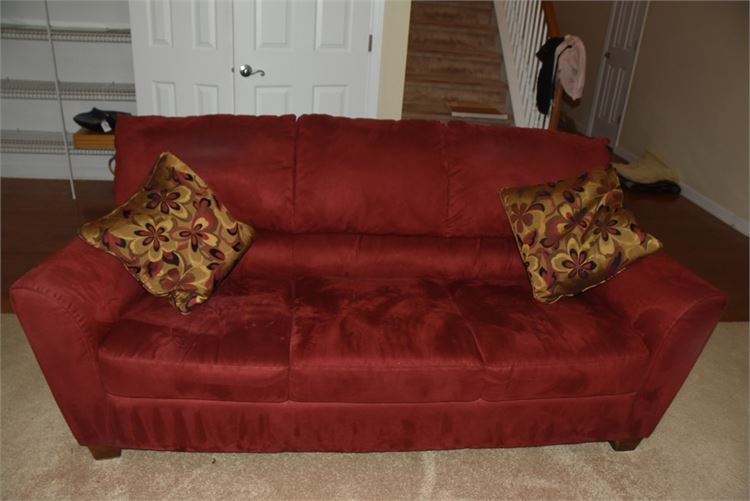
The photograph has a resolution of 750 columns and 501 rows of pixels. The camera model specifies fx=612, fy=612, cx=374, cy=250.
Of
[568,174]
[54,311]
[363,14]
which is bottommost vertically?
[54,311]

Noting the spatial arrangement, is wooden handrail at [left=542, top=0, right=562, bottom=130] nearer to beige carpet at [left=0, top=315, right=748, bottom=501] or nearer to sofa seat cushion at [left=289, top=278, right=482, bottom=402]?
beige carpet at [left=0, top=315, right=748, bottom=501]

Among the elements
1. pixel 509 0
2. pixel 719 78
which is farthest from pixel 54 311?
pixel 719 78

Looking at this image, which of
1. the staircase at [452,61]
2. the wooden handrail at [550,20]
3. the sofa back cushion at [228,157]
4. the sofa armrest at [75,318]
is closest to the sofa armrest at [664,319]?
the sofa back cushion at [228,157]

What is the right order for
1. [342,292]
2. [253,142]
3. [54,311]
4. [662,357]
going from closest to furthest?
[54,311]
[662,357]
[342,292]
[253,142]

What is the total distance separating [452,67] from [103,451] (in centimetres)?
420

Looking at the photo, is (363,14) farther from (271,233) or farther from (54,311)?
(54,311)

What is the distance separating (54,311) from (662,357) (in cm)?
187

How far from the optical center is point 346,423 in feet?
6.40

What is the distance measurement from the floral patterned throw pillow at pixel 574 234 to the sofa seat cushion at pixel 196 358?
945 mm

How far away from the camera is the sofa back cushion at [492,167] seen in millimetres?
2404

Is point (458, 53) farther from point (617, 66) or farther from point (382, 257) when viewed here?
point (382, 257)

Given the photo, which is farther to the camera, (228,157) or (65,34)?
(65,34)

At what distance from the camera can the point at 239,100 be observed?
12.2ft

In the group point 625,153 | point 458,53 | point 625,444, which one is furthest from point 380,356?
point 625,153
